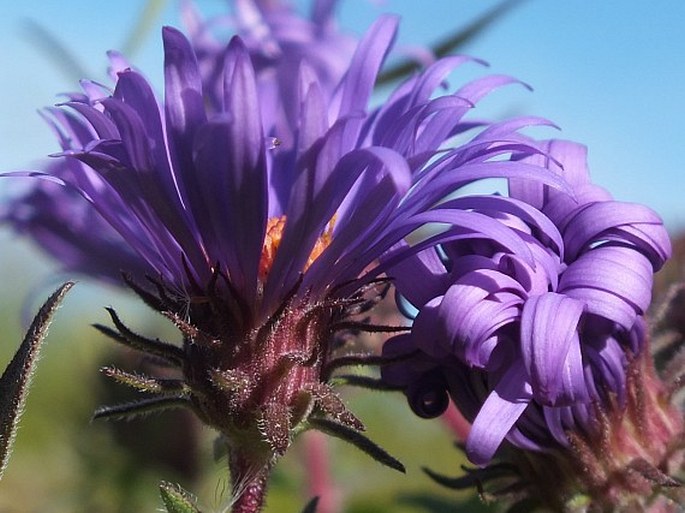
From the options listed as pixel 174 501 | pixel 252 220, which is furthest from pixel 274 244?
pixel 174 501

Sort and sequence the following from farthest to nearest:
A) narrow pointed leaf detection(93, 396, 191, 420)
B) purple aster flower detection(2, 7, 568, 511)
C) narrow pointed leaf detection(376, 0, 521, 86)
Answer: narrow pointed leaf detection(376, 0, 521, 86)
narrow pointed leaf detection(93, 396, 191, 420)
purple aster flower detection(2, 7, 568, 511)

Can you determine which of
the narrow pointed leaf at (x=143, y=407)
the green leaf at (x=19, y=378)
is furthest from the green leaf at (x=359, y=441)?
the green leaf at (x=19, y=378)

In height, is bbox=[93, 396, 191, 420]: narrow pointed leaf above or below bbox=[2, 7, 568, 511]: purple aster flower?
below

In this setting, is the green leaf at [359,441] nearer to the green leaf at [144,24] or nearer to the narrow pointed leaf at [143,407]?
the narrow pointed leaf at [143,407]

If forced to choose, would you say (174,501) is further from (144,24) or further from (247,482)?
(144,24)

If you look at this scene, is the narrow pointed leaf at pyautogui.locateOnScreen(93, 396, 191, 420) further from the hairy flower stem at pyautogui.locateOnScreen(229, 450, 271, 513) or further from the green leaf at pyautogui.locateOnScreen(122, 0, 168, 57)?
the green leaf at pyautogui.locateOnScreen(122, 0, 168, 57)

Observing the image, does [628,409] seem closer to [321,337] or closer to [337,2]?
[321,337]

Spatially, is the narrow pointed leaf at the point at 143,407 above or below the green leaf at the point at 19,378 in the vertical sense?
below

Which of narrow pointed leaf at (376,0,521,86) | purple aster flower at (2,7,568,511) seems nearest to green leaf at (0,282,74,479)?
purple aster flower at (2,7,568,511)

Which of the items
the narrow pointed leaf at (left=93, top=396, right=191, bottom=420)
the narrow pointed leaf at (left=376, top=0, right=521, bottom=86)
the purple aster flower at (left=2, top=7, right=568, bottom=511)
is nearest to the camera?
the purple aster flower at (left=2, top=7, right=568, bottom=511)
